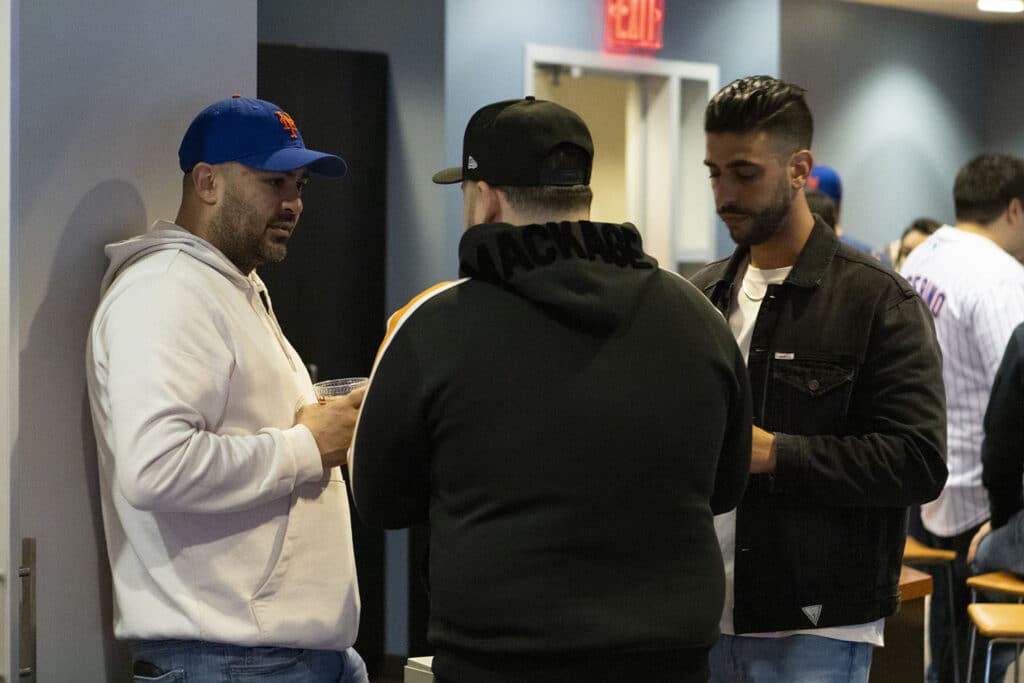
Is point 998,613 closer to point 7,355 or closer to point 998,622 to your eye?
→ point 998,622

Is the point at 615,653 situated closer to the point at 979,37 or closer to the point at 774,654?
the point at 774,654

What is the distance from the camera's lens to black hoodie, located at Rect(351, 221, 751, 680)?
59.6 inches

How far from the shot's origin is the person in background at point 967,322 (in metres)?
3.81

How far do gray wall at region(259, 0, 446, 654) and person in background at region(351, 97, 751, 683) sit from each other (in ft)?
10.8

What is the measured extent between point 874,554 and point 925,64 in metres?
6.98

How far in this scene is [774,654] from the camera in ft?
6.75

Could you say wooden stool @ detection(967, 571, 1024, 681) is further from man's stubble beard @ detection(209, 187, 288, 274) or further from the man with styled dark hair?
man's stubble beard @ detection(209, 187, 288, 274)

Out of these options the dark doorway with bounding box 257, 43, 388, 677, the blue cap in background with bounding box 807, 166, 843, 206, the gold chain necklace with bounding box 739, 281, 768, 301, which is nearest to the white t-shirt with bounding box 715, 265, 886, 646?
the gold chain necklace with bounding box 739, 281, 768, 301

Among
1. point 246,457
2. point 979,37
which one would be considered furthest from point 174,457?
point 979,37

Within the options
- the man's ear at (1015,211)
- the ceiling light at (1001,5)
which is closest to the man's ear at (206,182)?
the man's ear at (1015,211)

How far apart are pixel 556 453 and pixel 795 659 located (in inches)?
30.0

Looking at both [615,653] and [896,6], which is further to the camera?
[896,6]

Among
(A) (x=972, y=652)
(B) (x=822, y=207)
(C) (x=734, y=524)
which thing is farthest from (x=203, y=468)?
(B) (x=822, y=207)

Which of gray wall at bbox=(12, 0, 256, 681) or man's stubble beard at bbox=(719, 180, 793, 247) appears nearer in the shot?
gray wall at bbox=(12, 0, 256, 681)
